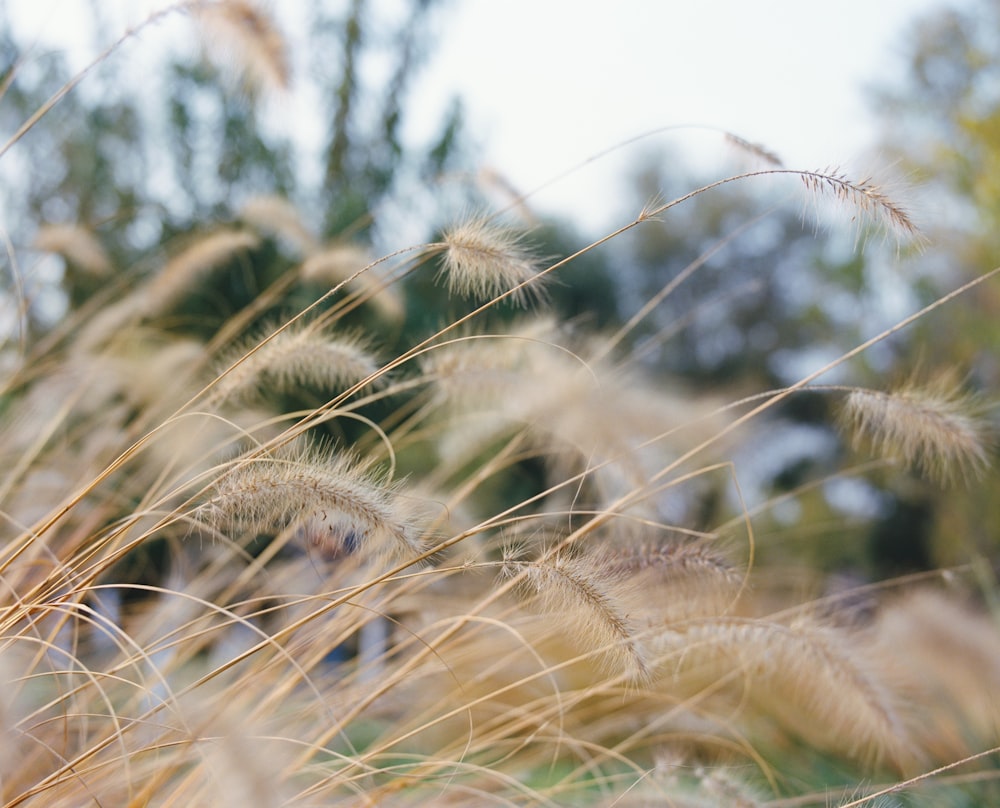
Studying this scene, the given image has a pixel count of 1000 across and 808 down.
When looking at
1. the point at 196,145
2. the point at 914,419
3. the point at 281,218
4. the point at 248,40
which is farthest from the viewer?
the point at 196,145

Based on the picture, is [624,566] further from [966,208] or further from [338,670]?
[966,208]

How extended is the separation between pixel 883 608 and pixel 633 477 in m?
1.23

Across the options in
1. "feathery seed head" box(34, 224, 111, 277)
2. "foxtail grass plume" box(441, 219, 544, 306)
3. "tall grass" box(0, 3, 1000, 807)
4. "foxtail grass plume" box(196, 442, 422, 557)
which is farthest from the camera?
"feathery seed head" box(34, 224, 111, 277)

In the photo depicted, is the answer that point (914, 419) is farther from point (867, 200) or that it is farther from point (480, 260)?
point (480, 260)

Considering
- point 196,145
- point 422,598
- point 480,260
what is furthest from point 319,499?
point 196,145

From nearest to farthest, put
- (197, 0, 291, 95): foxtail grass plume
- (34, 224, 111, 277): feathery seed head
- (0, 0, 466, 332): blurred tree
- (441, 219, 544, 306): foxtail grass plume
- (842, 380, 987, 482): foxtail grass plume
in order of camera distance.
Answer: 1. (441, 219, 544, 306): foxtail grass plume
2. (842, 380, 987, 482): foxtail grass plume
3. (197, 0, 291, 95): foxtail grass plume
4. (34, 224, 111, 277): feathery seed head
5. (0, 0, 466, 332): blurred tree

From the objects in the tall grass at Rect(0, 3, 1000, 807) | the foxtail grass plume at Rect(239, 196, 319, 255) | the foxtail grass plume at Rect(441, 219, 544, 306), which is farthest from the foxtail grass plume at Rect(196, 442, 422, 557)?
the foxtail grass plume at Rect(239, 196, 319, 255)

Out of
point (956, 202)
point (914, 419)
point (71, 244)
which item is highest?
point (71, 244)

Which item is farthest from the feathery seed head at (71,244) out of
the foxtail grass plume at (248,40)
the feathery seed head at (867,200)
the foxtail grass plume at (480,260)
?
the feathery seed head at (867,200)

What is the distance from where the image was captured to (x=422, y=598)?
221 centimetres

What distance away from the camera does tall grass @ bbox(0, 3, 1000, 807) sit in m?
1.25

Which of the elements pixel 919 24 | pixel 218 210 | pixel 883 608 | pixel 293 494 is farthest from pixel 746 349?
pixel 293 494

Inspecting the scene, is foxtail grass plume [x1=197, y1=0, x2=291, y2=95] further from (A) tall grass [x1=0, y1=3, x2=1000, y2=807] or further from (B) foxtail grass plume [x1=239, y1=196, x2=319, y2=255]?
(B) foxtail grass plume [x1=239, y1=196, x2=319, y2=255]

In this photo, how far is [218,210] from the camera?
5.64 meters
